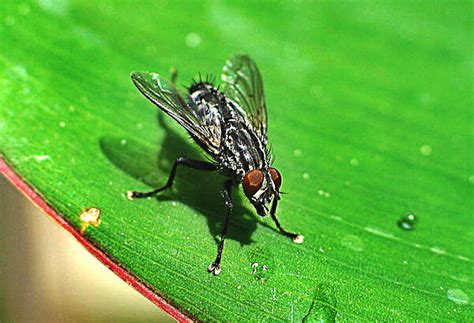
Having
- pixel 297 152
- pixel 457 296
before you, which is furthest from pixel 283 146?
pixel 457 296

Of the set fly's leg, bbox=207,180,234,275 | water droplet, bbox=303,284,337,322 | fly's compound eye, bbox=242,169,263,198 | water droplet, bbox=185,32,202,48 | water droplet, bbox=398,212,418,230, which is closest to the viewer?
water droplet, bbox=303,284,337,322

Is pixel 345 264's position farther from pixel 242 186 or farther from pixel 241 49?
pixel 241 49

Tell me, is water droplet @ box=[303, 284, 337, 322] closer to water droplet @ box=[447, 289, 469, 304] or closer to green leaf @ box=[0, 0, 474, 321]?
green leaf @ box=[0, 0, 474, 321]

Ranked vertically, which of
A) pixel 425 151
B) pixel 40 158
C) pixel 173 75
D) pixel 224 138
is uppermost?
pixel 425 151

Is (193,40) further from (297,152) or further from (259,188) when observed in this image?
(259,188)

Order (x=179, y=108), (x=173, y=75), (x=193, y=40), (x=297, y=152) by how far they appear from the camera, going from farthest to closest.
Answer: (x=193, y=40)
(x=173, y=75)
(x=297, y=152)
(x=179, y=108)

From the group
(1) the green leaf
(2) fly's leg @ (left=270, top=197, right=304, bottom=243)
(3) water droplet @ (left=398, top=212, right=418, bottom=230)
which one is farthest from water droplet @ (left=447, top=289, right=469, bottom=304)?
(2) fly's leg @ (left=270, top=197, right=304, bottom=243)
